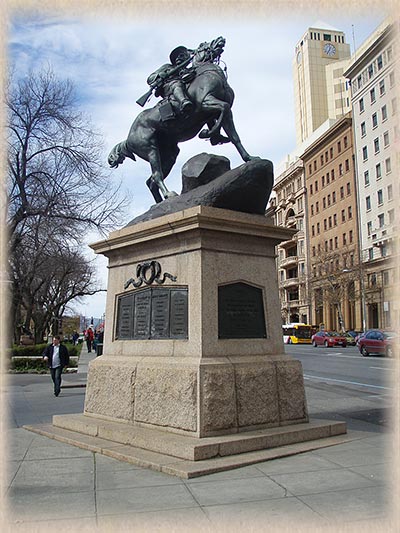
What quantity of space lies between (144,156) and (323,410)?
5885mm

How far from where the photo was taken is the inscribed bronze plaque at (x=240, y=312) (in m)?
6.88

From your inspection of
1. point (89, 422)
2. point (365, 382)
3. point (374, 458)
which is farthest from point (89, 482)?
point (365, 382)

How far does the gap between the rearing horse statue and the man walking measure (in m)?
7.51

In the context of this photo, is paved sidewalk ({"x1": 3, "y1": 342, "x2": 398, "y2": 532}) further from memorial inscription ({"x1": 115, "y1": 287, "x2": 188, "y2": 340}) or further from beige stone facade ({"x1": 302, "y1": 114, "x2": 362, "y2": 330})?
beige stone facade ({"x1": 302, "y1": 114, "x2": 362, "y2": 330})

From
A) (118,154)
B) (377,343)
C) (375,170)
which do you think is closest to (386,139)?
(375,170)

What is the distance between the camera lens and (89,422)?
737cm

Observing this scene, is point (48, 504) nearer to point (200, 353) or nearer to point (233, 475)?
point (233, 475)

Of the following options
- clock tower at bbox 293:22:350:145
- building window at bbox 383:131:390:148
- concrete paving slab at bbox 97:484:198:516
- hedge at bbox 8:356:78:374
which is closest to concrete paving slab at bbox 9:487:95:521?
concrete paving slab at bbox 97:484:198:516

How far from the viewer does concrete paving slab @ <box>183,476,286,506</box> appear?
446 centimetres

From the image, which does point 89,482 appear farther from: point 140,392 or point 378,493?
point 378,493

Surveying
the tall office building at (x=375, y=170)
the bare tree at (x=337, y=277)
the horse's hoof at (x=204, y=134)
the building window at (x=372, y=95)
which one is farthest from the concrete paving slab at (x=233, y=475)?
the building window at (x=372, y=95)

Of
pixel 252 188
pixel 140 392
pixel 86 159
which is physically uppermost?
pixel 86 159

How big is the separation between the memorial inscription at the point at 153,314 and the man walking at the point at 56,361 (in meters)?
7.12

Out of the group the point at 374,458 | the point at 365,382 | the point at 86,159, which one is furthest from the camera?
the point at 86,159
